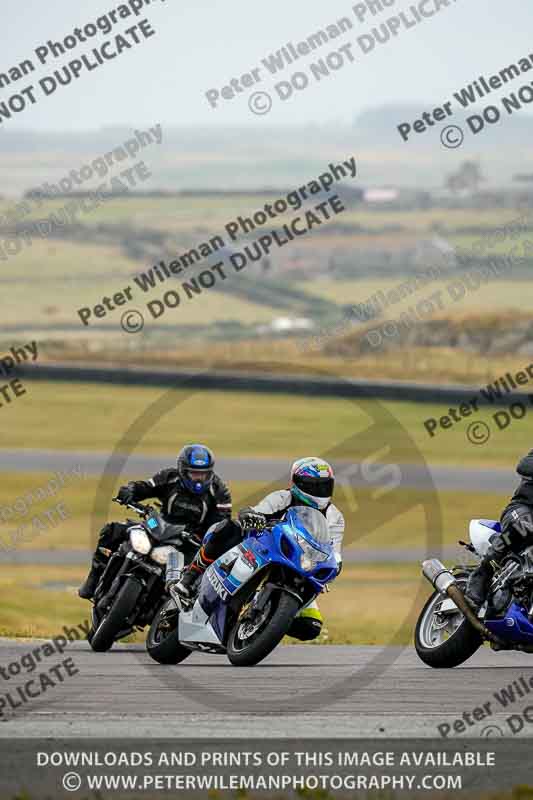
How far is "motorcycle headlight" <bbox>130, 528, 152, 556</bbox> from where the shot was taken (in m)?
A: 13.4

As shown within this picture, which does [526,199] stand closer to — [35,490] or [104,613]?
[35,490]

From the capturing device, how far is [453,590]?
12266 mm

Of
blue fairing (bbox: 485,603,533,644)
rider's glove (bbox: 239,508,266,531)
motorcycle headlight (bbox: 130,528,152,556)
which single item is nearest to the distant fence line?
motorcycle headlight (bbox: 130,528,152,556)

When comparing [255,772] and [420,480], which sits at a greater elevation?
[255,772]

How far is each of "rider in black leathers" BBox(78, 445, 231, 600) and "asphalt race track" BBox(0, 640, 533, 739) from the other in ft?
3.76

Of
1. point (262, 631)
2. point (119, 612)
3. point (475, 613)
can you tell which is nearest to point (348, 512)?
point (119, 612)

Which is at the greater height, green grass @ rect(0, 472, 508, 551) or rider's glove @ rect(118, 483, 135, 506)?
rider's glove @ rect(118, 483, 135, 506)

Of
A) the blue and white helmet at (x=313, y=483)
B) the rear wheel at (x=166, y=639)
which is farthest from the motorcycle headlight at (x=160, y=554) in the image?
the blue and white helmet at (x=313, y=483)

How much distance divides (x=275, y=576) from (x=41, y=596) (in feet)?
36.9

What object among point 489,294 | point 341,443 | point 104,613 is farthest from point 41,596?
point 489,294

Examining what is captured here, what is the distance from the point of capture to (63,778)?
798 centimetres

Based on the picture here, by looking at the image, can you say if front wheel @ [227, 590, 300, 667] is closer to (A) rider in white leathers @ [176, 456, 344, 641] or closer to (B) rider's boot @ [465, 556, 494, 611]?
(A) rider in white leathers @ [176, 456, 344, 641]

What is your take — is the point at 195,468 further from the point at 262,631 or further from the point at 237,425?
the point at 237,425

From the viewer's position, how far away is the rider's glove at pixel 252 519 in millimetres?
11758
